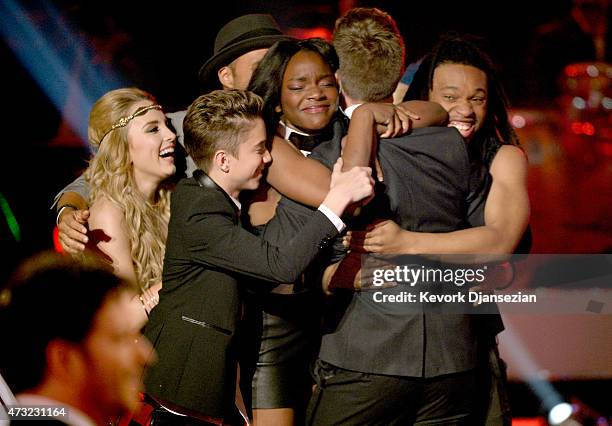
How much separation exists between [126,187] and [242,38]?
0.72 meters

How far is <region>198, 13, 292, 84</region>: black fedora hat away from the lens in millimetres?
2758

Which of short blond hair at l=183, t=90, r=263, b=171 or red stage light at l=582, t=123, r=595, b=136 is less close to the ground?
short blond hair at l=183, t=90, r=263, b=171

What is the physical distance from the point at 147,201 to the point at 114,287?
4.34ft

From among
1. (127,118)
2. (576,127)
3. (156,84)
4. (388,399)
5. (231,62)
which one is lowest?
(576,127)

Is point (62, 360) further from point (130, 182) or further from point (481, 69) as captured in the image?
point (481, 69)

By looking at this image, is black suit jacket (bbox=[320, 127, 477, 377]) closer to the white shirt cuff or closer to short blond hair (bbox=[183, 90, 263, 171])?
the white shirt cuff

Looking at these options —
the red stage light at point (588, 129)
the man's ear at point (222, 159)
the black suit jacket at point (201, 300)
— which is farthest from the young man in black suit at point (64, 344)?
the red stage light at point (588, 129)

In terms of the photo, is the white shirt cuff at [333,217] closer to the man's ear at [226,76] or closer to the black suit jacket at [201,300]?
the black suit jacket at [201,300]

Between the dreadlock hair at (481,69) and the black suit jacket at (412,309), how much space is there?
1.33ft

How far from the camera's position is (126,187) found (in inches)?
101

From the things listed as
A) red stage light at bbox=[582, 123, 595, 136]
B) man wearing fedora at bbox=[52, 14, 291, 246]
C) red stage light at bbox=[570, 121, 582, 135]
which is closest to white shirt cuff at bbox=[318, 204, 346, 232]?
man wearing fedora at bbox=[52, 14, 291, 246]

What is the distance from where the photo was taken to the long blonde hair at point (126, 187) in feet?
8.30

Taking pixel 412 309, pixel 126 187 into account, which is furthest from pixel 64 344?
pixel 126 187

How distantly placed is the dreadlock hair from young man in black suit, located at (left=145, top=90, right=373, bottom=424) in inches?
26.3
